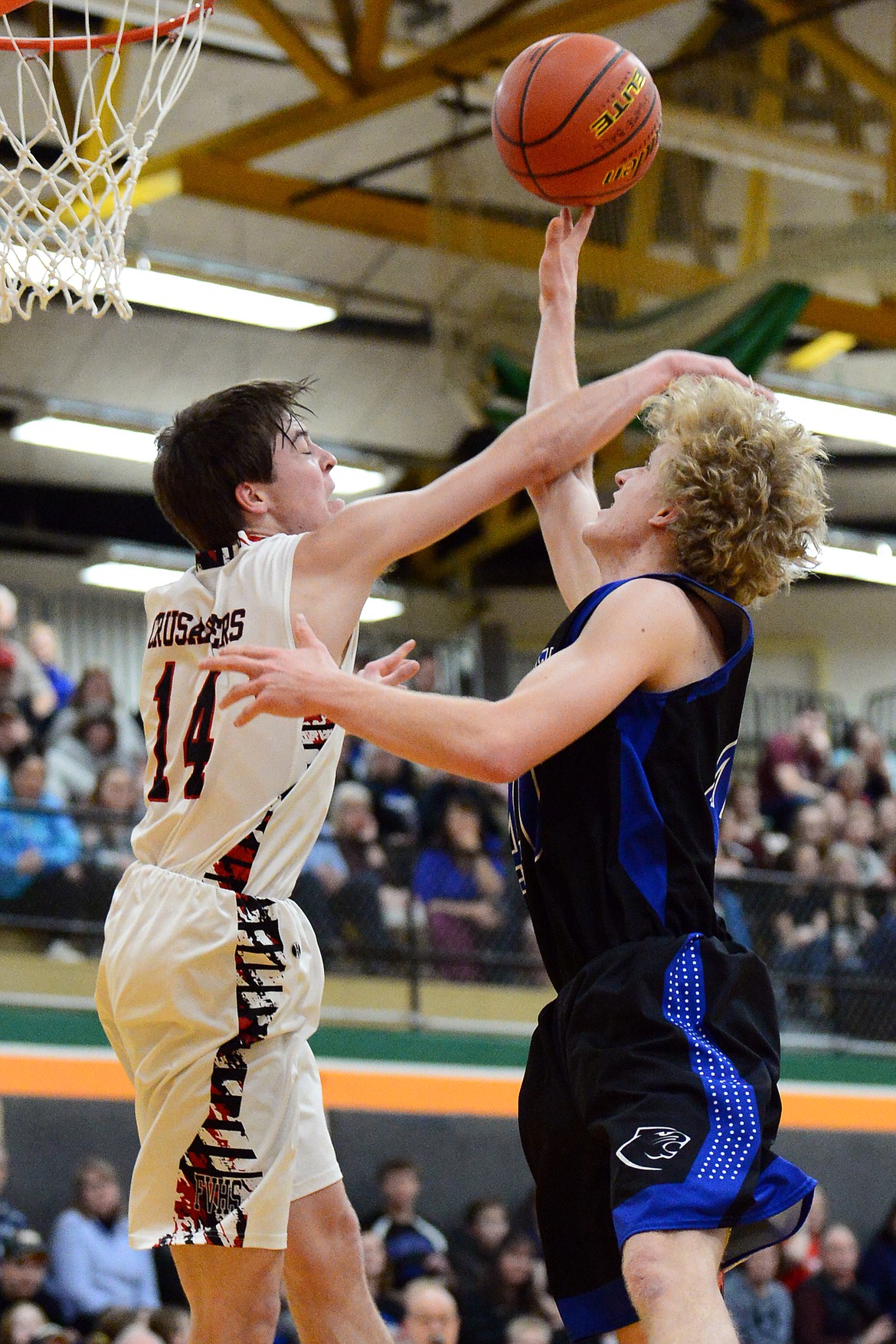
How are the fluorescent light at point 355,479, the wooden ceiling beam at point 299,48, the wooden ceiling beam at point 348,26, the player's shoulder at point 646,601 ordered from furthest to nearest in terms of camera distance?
the fluorescent light at point 355,479 → the wooden ceiling beam at point 348,26 → the wooden ceiling beam at point 299,48 → the player's shoulder at point 646,601

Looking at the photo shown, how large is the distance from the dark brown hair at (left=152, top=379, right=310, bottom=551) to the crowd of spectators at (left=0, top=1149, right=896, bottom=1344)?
5359 millimetres

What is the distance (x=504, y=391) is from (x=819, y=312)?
2.93 m

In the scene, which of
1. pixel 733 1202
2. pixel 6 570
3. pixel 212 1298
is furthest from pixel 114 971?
pixel 6 570

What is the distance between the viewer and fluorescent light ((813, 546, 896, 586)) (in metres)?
17.1

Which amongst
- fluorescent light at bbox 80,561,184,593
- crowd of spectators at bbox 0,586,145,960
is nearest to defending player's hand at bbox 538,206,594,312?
crowd of spectators at bbox 0,586,145,960

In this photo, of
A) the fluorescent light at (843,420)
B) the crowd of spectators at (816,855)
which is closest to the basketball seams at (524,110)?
the crowd of spectators at (816,855)

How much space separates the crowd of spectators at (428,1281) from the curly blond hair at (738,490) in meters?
5.74

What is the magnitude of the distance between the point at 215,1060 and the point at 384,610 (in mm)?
14884

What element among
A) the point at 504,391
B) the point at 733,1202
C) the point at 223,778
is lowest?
the point at 733,1202

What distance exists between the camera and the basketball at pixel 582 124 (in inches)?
163

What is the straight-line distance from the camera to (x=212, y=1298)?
3.27m

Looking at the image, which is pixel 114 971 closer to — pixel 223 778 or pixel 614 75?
pixel 223 778

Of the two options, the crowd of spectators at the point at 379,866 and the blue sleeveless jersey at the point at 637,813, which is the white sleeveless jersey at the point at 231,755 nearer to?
the blue sleeveless jersey at the point at 637,813

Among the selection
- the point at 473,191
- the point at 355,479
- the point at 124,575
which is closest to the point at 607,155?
the point at 473,191
